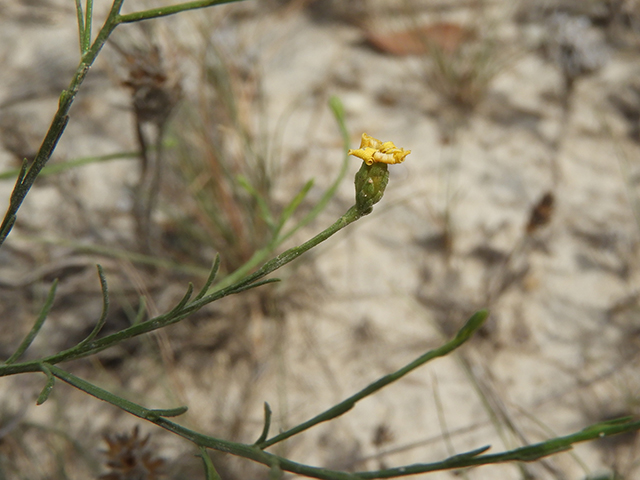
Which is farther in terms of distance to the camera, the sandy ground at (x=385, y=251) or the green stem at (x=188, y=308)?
the sandy ground at (x=385, y=251)

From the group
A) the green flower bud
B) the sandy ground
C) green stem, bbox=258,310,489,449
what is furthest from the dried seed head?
the green flower bud

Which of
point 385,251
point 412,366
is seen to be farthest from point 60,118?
point 385,251

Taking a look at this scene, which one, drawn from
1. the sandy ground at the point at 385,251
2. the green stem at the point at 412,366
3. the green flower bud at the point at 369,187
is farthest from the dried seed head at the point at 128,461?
the green flower bud at the point at 369,187

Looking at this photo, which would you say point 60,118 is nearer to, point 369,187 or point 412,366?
point 369,187

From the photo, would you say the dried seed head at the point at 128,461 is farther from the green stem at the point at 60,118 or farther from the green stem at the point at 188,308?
the green stem at the point at 60,118

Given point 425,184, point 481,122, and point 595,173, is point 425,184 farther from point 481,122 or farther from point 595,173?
point 595,173

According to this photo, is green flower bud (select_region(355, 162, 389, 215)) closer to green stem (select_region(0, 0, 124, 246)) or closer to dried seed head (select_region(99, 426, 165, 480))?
green stem (select_region(0, 0, 124, 246))

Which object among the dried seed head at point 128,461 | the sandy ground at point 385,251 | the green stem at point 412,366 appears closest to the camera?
the green stem at point 412,366
